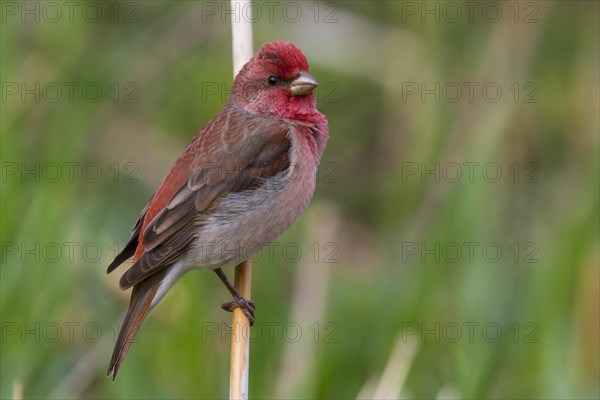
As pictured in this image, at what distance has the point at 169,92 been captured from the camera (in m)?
7.22

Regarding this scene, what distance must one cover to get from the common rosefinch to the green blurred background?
0.27 m

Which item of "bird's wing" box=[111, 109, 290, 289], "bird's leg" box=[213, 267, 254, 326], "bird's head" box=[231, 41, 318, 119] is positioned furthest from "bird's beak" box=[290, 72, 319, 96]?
"bird's leg" box=[213, 267, 254, 326]

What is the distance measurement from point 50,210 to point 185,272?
853mm

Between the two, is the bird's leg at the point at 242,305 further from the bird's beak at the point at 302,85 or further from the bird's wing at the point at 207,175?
the bird's beak at the point at 302,85

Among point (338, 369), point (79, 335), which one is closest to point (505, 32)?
point (338, 369)

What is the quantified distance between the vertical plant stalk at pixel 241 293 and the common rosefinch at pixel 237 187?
2.8 inches

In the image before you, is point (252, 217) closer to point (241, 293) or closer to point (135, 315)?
point (241, 293)

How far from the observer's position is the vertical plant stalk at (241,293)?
14.5ft

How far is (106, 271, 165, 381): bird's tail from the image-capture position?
15.3ft

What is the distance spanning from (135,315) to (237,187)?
0.80 meters

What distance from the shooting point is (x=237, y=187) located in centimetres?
519

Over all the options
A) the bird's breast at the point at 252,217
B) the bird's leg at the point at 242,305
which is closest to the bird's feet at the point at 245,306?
the bird's leg at the point at 242,305

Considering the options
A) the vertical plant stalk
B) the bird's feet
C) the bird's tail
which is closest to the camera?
the vertical plant stalk

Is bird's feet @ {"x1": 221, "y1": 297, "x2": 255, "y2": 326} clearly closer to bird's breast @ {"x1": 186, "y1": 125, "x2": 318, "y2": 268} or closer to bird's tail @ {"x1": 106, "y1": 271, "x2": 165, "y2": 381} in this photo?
bird's breast @ {"x1": 186, "y1": 125, "x2": 318, "y2": 268}
